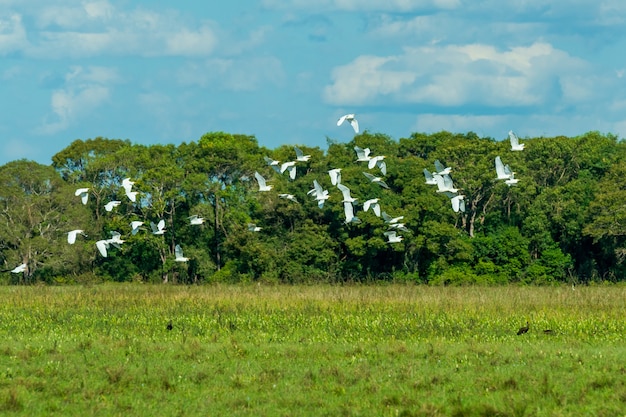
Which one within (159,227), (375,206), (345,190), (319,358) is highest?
(345,190)

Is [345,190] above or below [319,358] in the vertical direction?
above

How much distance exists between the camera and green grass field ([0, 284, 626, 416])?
1430 centimetres

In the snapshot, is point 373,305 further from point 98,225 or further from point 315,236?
point 98,225

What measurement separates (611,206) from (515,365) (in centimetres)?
3339

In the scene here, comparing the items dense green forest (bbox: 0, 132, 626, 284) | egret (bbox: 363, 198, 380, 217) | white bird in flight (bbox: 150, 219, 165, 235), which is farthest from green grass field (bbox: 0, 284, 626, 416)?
dense green forest (bbox: 0, 132, 626, 284)

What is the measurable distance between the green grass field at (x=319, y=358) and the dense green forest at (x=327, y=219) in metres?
21.6

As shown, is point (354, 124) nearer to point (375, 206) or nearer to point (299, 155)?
point (299, 155)

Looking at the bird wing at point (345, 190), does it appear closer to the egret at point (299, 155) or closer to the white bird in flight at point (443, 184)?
the egret at point (299, 155)

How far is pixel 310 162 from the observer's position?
55406 mm

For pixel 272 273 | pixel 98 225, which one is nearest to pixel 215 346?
pixel 272 273

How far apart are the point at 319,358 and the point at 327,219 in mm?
34794

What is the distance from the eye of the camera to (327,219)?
52.6 meters

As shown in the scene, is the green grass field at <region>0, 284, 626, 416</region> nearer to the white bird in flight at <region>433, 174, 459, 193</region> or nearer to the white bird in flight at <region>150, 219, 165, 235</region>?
the white bird in flight at <region>433, 174, 459, 193</region>

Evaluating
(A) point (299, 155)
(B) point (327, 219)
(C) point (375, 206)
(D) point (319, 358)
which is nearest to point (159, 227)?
(A) point (299, 155)
